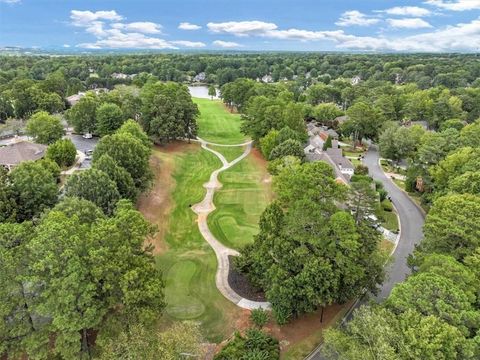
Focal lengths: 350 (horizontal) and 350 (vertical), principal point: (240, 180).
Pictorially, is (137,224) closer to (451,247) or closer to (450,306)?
(450,306)

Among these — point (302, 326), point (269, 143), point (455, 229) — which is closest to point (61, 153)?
point (269, 143)

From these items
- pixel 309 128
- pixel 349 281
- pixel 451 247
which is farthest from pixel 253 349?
pixel 309 128

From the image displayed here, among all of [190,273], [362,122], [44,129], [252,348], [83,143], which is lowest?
[190,273]

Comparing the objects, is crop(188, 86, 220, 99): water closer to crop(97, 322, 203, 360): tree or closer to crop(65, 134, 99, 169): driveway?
crop(65, 134, 99, 169): driveway

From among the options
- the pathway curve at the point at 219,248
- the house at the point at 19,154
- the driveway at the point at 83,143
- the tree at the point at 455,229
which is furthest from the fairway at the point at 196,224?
the house at the point at 19,154

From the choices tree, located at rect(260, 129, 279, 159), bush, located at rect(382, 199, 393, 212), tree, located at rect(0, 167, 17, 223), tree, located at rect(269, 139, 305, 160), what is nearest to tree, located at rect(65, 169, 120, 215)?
tree, located at rect(0, 167, 17, 223)

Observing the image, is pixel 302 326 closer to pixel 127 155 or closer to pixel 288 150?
pixel 127 155

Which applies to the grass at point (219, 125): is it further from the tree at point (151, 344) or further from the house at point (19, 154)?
the tree at point (151, 344)
